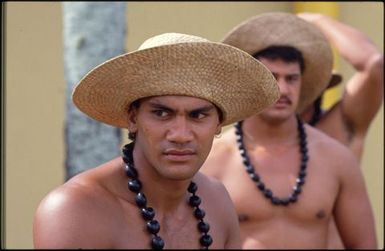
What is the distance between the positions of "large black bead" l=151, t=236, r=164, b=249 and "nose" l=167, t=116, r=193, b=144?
1.33ft

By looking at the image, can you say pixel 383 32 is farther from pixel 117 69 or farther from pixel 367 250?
pixel 117 69

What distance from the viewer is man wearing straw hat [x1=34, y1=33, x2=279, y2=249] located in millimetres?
3572

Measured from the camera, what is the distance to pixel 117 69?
3621 millimetres

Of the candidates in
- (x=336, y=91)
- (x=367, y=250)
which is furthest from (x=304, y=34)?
(x=336, y=91)

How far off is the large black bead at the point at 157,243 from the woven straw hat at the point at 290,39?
6.30 feet

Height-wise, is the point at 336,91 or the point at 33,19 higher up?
the point at 33,19

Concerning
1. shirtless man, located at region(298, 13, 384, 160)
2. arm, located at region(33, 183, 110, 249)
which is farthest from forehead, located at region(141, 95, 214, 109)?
shirtless man, located at region(298, 13, 384, 160)

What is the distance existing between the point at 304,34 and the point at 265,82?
1846mm

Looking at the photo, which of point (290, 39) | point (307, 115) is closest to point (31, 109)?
point (307, 115)

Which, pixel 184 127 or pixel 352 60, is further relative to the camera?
pixel 352 60

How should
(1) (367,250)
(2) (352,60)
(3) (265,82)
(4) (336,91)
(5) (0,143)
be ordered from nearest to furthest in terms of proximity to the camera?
(3) (265,82) → (1) (367,250) → (2) (352,60) → (5) (0,143) → (4) (336,91)

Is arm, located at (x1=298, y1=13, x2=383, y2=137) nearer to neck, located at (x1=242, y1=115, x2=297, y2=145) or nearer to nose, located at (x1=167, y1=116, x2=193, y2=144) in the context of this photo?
Result: neck, located at (x1=242, y1=115, x2=297, y2=145)

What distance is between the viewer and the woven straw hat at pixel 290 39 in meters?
5.54

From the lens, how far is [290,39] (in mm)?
5590
